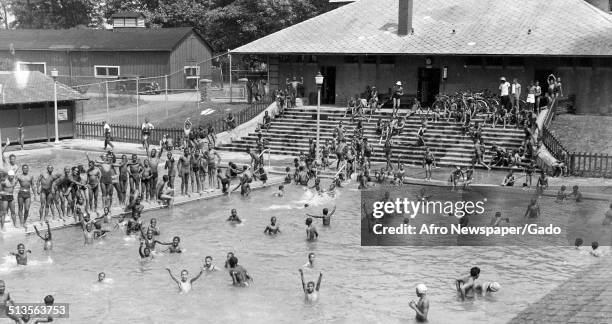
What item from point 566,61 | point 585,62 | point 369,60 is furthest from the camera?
point 369,60

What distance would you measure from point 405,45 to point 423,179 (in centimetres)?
1198

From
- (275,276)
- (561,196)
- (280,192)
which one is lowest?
(275,276)

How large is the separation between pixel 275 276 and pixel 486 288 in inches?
205

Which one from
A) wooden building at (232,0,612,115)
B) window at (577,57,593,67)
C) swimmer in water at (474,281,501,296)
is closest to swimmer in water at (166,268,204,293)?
swimmer in water at (474,281,501,296)

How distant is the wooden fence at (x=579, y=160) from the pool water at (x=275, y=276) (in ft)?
33.3

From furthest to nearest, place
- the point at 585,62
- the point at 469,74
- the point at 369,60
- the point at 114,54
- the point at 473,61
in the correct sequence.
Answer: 1. the point at 114,54
2. the point at 369,60
3. the point at 469,74
4. the point at 473,61
5. the point at 585,62

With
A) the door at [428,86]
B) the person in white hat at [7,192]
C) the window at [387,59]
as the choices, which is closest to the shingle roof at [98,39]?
the window at [387,59]

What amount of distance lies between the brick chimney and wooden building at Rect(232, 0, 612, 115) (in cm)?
5

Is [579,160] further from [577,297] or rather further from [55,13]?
[55,13]

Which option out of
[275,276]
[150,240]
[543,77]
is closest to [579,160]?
[543,77]

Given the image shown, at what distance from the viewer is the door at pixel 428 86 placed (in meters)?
41.7

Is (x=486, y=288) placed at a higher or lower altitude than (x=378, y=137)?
lower

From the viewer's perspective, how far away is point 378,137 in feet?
122

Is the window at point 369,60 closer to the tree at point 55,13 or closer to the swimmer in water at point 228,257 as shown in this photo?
the swimmer in water at point 228,257
